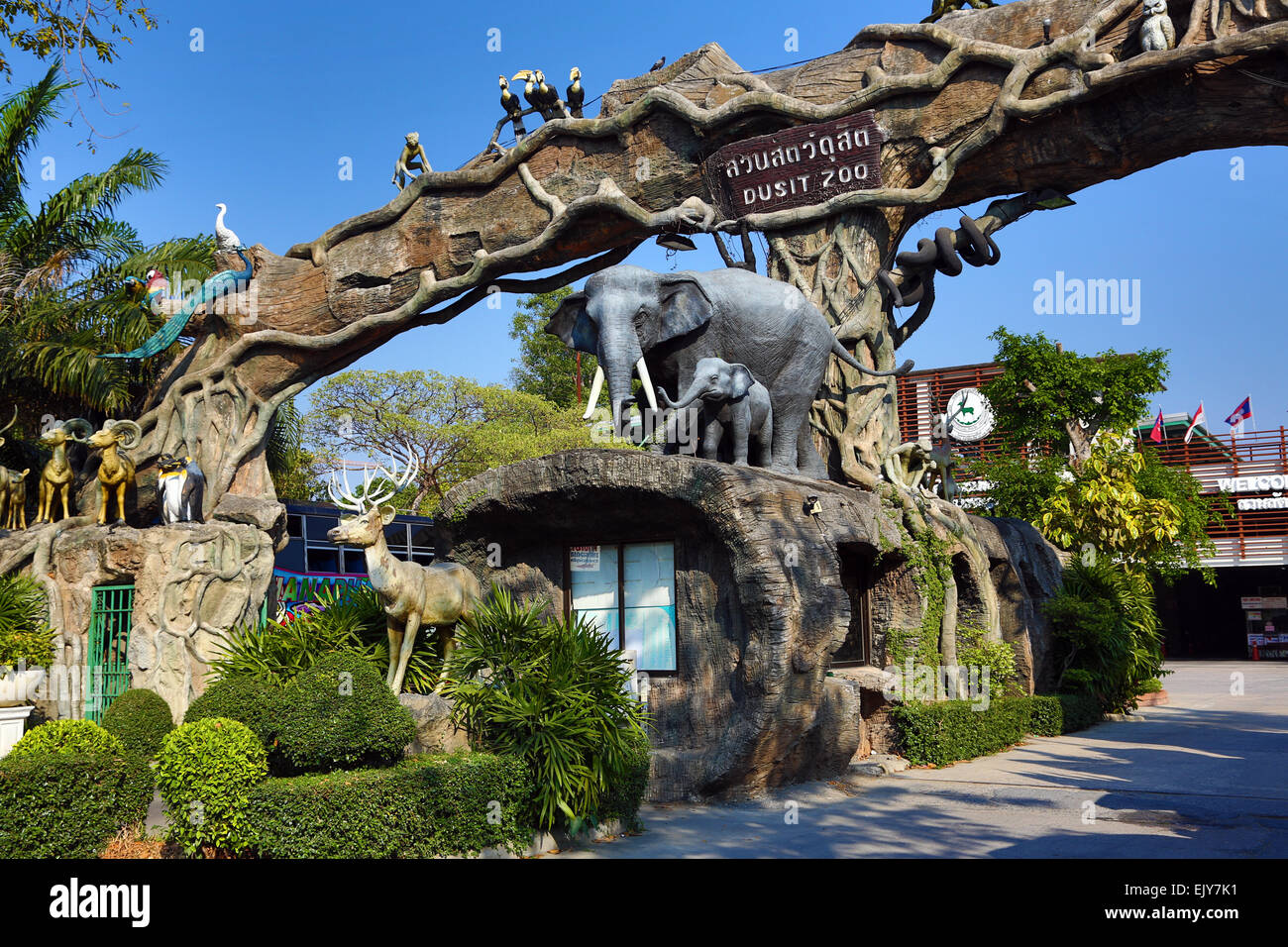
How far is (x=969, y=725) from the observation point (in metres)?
12.8

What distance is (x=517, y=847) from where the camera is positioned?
7.70 metres

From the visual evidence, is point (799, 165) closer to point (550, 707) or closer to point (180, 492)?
point (180, 492)

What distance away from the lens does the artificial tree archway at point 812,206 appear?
1466 centimetres

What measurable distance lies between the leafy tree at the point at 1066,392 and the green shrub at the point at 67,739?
19369 mm

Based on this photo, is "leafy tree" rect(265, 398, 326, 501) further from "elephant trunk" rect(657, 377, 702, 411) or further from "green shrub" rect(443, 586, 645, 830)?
"green shrub" rect(443, 586, 645, 830)

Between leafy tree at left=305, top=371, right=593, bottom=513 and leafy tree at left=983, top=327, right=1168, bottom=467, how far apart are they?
1522 cm

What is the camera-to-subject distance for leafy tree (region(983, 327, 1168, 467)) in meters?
23.5

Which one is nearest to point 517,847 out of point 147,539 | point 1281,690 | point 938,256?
point 147,539

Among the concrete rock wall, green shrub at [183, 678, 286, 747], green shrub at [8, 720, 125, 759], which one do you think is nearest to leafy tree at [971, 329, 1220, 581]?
the concrete rock wall

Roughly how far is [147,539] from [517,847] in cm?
919

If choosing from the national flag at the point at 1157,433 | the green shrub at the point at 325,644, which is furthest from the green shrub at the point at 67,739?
the national flag at the point at 1157,433

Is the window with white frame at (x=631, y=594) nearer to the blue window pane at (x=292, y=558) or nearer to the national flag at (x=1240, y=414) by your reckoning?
the blue window pane at (x=292, y=558)

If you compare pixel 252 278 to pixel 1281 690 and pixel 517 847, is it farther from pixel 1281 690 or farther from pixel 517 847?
pixel 1281 690

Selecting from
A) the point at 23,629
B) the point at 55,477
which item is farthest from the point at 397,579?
the point at 55,477
